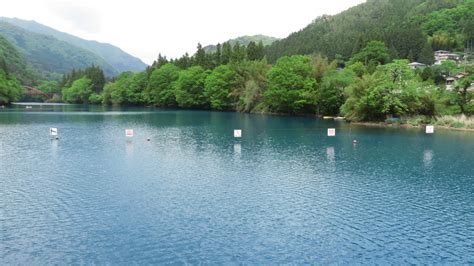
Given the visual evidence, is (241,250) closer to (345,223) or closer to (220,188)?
(345,223)

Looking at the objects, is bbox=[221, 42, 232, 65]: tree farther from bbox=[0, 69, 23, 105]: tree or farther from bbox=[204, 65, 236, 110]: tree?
bbox=[0, 69, 23, 105]: tree

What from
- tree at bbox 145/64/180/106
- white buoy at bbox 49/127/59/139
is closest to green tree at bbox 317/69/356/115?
white buoy at bbox 49/127/59/139

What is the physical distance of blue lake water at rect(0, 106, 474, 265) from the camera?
668 inches

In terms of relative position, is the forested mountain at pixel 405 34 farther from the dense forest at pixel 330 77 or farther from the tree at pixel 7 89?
the tree at pixel 7 89

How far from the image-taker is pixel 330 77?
8181 cm

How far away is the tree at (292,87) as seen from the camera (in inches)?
3332

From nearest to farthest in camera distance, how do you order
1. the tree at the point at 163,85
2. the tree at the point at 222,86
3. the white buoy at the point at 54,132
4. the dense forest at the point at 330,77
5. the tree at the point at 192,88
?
the white buoy at the point at 54,132, the dense forest at the point at 330,77, the tree at the point at 222,86, the tree at the point at 192,88, the tree at the point at 163,85

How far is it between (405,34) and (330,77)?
70.1m

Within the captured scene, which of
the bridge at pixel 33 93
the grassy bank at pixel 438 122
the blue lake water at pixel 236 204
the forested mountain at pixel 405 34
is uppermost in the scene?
the forested mountain at pixel 405 34

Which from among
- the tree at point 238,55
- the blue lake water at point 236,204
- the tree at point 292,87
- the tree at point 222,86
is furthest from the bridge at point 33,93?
the blue lake water at point 236,204

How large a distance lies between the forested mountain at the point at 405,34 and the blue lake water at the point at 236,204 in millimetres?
100548

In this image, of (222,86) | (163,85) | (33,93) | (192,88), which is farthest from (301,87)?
(33,93)

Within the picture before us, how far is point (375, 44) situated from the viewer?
118m

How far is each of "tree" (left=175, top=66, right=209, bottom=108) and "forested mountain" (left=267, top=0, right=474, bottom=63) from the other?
165 ft
